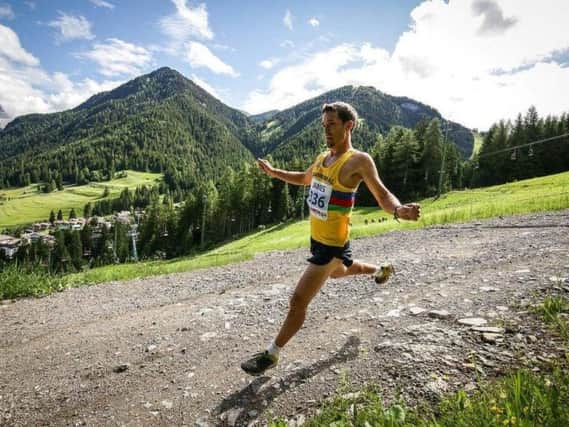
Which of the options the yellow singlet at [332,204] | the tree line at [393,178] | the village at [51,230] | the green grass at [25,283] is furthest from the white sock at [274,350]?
the village at [51,230]

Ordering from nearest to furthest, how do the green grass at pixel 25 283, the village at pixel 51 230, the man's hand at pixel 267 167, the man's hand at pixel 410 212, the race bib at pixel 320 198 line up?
the man's hand at pixel 410 212 → the race bib at pixel 320 198 → the man's hand at pixel 267 167 → the green grass at pixel 25 283 → the village at pixel 51 230

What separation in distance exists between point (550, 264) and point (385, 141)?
77829 mm

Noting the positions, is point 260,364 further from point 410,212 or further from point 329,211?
point 410,212

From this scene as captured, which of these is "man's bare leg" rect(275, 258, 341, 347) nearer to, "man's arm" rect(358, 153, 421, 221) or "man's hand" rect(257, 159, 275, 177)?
"man's arm" rect(358, 153, 421, 221)

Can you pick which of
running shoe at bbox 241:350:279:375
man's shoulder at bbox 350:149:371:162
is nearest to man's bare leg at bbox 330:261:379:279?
running shoe at bbox 241:350:279:375

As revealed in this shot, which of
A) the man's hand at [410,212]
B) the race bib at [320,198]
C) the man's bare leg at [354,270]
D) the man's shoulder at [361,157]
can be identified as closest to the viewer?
the man's hand at [410,212]

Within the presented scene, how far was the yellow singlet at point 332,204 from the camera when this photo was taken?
4.01 m

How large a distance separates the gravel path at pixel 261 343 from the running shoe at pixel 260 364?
6.2 inches

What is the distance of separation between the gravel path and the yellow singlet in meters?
1.53

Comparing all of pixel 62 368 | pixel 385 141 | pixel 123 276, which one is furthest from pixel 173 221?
pixel 62 368

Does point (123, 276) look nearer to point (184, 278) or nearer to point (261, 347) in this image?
point (184, 278)

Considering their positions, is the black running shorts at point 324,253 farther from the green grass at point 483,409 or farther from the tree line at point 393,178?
the tree line at point 393,178

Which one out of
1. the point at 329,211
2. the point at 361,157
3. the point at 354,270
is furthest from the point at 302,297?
the point at 361,157

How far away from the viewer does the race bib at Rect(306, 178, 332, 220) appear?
408cm
